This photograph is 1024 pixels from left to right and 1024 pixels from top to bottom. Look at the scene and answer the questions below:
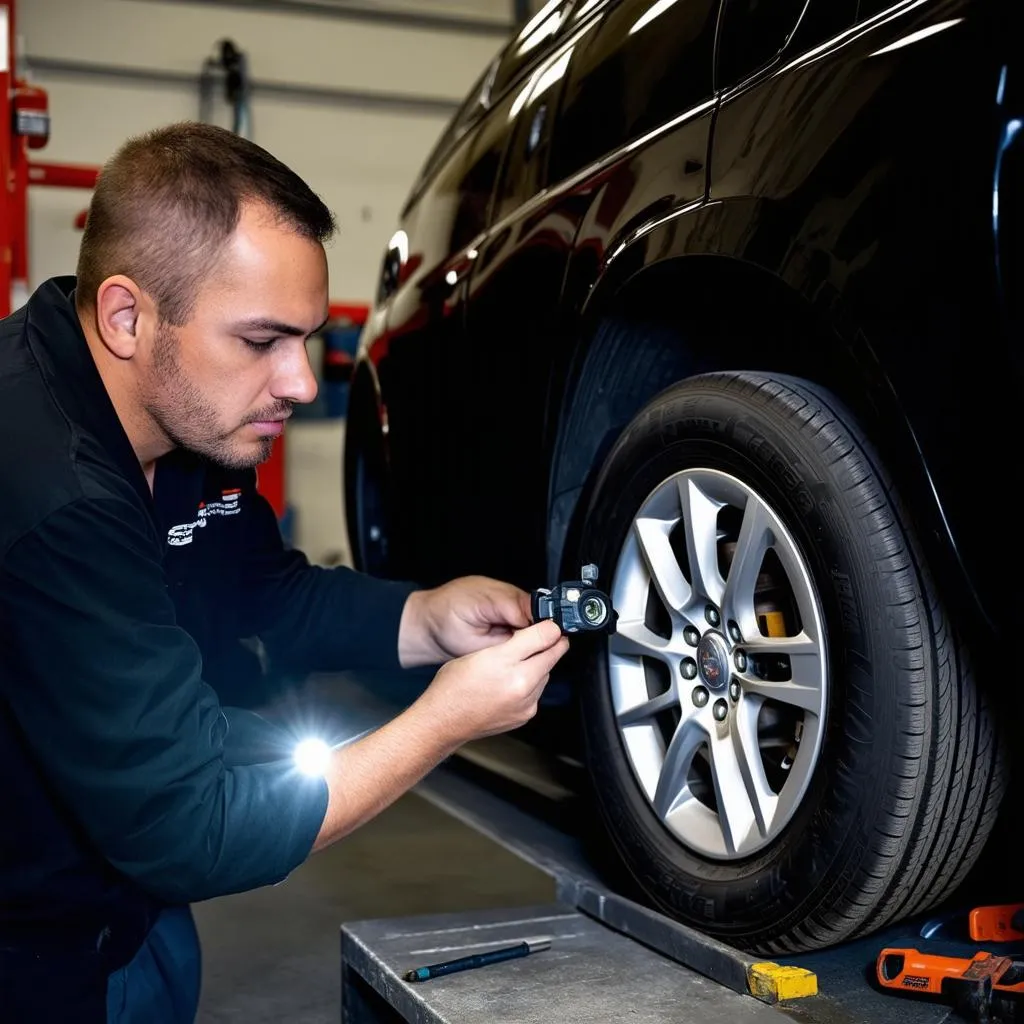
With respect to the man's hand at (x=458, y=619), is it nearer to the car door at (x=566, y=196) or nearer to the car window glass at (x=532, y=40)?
the car door at (x=566, y=196)

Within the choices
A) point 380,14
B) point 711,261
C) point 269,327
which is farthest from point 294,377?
point 380,14

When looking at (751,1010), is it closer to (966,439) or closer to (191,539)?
(966,439)

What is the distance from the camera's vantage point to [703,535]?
1.46 meters

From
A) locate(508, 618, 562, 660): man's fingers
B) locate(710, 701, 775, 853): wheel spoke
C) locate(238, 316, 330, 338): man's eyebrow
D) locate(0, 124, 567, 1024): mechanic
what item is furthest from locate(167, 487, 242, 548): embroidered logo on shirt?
locate(710, 701, 775, 853): wheel spoke

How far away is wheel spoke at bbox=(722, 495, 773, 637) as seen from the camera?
137 cm

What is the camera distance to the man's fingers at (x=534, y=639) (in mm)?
1396

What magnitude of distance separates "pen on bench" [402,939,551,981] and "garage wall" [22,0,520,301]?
245 inches

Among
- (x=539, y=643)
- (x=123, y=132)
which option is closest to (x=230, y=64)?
(x=123, y=132)

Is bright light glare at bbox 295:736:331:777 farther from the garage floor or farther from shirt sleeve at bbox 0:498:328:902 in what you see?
the garage floor

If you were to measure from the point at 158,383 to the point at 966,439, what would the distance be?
88 cm

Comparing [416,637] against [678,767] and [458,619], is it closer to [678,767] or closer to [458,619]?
[458,619]

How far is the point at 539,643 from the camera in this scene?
4.62 ft

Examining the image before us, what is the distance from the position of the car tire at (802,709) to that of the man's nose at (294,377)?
1.38 feet

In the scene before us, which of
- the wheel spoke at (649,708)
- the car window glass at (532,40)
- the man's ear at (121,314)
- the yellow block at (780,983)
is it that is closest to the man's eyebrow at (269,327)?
the man's ear at (121,314)
